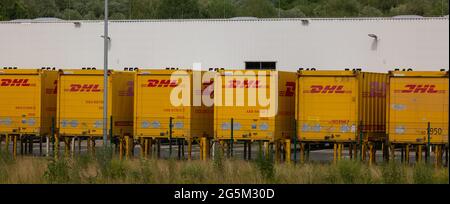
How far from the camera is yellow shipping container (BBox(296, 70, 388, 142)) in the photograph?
3409 cm

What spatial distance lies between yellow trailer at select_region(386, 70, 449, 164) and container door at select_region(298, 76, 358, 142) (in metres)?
1.29

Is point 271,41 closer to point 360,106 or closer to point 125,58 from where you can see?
point 125,58

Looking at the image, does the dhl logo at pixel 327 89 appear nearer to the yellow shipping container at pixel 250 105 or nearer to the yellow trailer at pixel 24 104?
the yellow shipping container at pixel 250 105

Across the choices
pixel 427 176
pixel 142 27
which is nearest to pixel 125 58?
pixel 142 27

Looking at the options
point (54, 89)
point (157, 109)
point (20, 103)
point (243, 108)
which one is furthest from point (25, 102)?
point (243, 108)

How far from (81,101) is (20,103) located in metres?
2.76

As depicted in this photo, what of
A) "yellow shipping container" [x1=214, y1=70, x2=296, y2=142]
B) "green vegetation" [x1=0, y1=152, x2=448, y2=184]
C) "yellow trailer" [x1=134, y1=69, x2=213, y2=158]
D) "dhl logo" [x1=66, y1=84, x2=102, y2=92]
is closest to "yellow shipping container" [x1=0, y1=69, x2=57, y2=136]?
"dhl logo" [x1=66, y1=84, x2=102, y2=92]

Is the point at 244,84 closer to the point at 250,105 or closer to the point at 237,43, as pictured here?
the point at 250,105

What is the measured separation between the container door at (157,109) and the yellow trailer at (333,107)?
4.26 metres

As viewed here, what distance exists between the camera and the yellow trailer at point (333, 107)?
34.1 meters

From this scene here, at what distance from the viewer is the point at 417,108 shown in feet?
109

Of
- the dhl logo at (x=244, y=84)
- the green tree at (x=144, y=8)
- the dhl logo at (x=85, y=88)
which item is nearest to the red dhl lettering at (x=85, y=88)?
the dhl logo at (x=85, y=88)

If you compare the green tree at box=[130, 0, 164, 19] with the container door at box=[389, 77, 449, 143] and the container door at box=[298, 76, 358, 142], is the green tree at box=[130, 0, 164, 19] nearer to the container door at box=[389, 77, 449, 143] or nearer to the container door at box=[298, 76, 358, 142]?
the container door at box=[298, 76, 358, 142]

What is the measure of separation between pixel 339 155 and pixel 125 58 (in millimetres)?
23778
